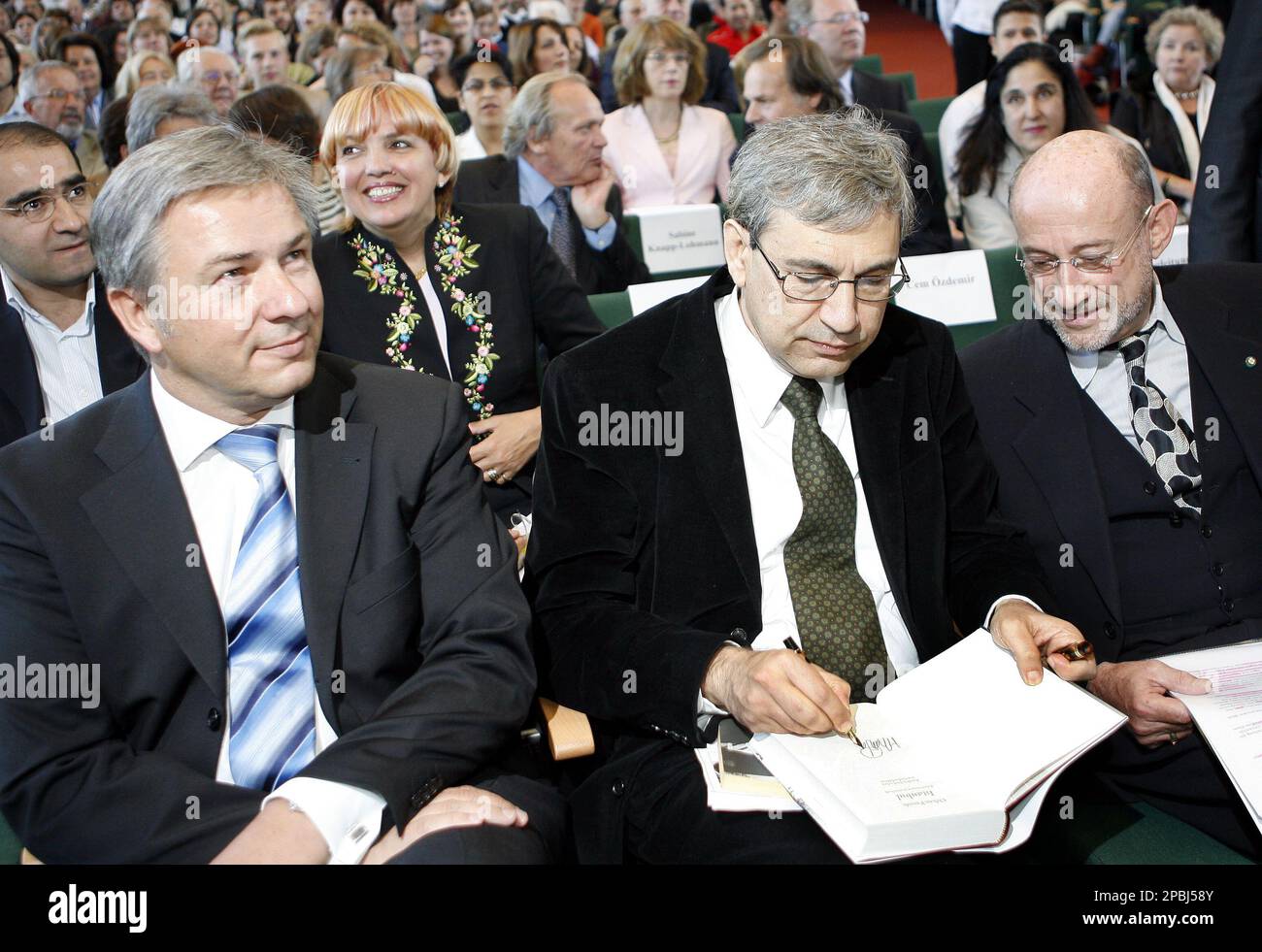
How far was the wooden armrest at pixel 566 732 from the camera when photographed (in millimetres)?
1877

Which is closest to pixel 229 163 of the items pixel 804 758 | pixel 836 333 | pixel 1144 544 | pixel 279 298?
pixel 279 298

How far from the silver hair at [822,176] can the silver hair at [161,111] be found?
2.97 meters

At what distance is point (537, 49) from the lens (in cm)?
718

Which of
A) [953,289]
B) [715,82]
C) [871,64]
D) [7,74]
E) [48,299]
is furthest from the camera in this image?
[871,64]

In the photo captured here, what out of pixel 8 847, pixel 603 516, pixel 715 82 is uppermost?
pixel 715 82

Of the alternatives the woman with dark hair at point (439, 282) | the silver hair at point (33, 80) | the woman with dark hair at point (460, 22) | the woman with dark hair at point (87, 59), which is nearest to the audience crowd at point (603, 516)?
the woman with dark hair at point (439, 282)

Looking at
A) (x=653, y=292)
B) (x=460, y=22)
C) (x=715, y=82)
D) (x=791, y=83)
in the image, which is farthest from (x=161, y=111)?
(x=460, y=22)

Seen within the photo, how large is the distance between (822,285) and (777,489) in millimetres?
378

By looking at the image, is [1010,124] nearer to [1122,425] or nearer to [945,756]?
[1122,425]

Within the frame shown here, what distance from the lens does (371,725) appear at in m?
1.69

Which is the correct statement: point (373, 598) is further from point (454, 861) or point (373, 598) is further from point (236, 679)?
point (454, 861)

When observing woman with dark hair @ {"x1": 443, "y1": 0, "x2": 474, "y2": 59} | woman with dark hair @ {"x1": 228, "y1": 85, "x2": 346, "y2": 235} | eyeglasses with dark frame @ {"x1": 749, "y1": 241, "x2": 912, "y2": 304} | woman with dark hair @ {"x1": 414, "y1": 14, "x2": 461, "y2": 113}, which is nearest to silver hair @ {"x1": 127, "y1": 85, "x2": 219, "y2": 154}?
woman with dark hair @ {"x1": 228, "y1": 85, "x2": 346, "y2": 235}

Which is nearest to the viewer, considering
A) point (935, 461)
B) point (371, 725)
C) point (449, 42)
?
point (371, 725)

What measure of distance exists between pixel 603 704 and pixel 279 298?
82 cm
